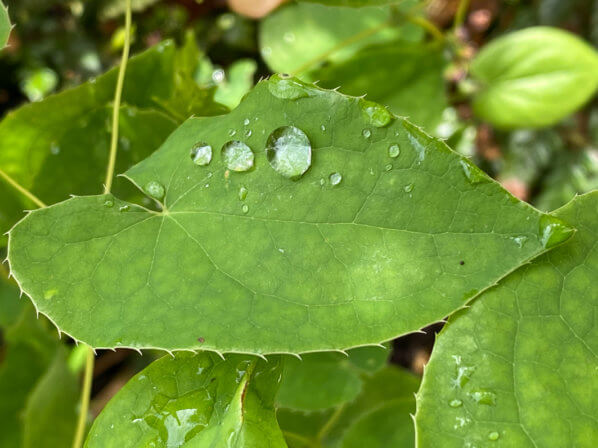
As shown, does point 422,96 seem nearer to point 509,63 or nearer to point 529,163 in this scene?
point 509,63

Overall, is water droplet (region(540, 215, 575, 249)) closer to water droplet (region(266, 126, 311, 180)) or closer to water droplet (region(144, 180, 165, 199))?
water droplet (region(266, 126, 311, 180))

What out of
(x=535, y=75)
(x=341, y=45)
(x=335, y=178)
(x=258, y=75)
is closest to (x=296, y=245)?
(x=335, y=178)

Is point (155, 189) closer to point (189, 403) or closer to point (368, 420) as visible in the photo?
point (189, 403)

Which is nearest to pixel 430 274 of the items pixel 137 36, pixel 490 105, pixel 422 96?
pixel 422 96

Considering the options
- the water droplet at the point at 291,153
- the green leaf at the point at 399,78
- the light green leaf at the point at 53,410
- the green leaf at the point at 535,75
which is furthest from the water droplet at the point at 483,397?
the light green leaf at the point at 53,410

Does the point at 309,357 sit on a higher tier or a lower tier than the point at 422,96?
lower
